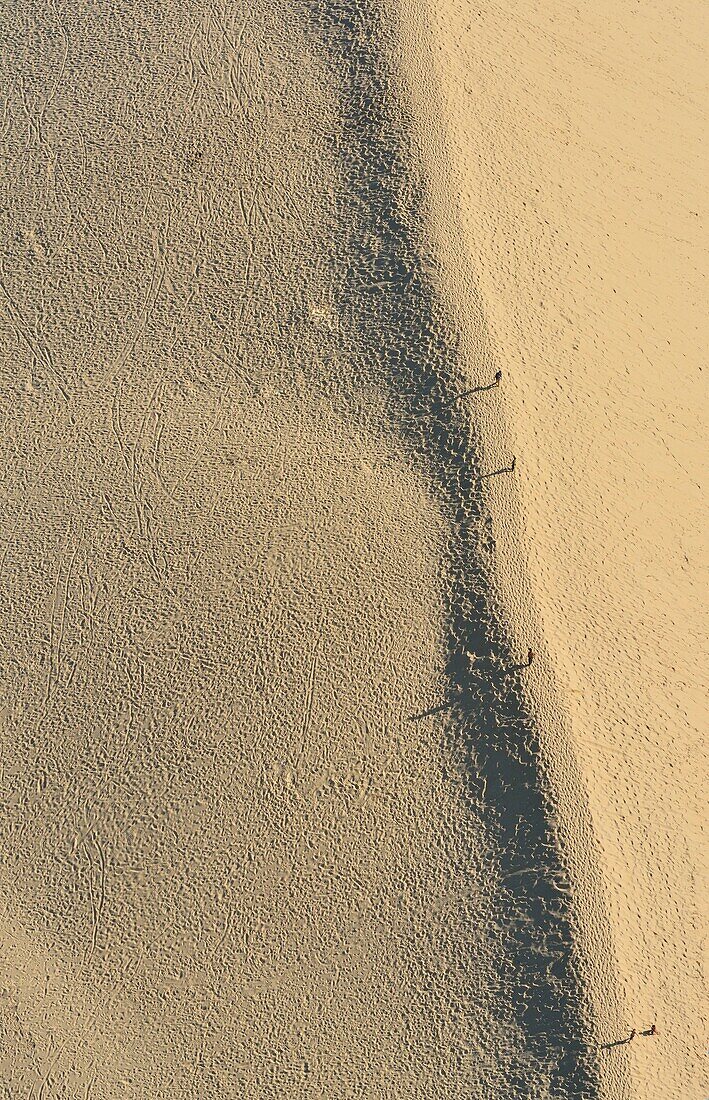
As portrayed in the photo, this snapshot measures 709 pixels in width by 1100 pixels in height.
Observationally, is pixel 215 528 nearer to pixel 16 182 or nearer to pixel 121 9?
pixel 16 182

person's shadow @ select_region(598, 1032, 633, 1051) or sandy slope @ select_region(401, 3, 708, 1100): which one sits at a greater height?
sandy slope @ select_region(401, 3, 708, 1100)

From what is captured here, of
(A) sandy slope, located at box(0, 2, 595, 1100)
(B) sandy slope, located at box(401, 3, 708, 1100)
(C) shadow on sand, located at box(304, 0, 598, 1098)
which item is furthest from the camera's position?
(B) sandy slope, located at box(401, 3, 708, 1100)

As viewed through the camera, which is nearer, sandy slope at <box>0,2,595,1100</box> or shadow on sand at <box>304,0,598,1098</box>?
shadow on sand at <box>304,0,598,1098</box>

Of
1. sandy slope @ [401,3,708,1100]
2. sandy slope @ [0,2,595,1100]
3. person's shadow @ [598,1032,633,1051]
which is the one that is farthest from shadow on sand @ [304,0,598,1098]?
sandy slope @ [401,3,708,1100]

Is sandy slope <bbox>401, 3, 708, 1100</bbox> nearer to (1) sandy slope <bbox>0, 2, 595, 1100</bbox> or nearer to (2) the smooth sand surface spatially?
(2) the smooth sand surface

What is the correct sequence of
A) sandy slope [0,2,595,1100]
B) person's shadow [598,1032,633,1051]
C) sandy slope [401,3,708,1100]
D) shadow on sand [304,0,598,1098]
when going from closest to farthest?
1. person's shadow [598,1032,633,1051]
2. shadow on sand [304,0,598,1098]
3. sandy slope [0,2,595,1100]
4. sandy slope [401,3,708,1100]

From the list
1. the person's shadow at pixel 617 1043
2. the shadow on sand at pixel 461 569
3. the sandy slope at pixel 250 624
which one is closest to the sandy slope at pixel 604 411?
the person's shadow at pixel 617 1043

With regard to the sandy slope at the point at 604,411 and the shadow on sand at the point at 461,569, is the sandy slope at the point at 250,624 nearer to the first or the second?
the shadow on sand at the point at 461,569
